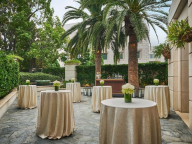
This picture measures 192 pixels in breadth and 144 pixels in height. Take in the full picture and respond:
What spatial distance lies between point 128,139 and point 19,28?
20.0 meters

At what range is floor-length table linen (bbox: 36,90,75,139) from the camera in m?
3.82

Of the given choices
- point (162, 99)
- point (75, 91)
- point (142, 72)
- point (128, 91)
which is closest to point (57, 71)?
point (75, 91)

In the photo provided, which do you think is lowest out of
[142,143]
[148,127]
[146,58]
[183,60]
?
[142,143]

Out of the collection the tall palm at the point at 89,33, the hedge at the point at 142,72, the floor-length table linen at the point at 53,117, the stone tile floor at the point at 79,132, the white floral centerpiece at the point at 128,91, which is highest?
the tall palm at the point at 89,33

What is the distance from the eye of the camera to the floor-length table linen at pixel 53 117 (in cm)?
382

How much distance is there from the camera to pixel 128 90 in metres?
2.94

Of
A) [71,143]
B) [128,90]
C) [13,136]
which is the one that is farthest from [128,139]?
[13,136]

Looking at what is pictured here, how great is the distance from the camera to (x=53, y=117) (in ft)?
12.7

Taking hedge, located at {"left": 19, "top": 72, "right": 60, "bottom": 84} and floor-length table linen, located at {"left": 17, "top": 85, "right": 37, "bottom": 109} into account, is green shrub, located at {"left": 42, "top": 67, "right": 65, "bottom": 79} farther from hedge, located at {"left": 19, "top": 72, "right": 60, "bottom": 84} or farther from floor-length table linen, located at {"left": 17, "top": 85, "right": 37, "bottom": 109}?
floor-length table linen, located at {"left": 17, "top": 85, "right": 37, "bottom": 109}

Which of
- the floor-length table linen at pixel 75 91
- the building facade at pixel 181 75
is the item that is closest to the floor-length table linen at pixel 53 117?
the building facade at pixel 181 75

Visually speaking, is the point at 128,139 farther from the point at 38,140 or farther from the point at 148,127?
the point at 38,140

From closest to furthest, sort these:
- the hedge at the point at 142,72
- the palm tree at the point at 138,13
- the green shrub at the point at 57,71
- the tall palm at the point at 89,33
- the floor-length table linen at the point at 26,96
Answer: the floor-length table linen at the point at 26,96 < the palm tree at the point at 138,13 < the tall palm at the point at 89,33 < the hedge at the point at 142,72 < the green shrub at the point at 57,71

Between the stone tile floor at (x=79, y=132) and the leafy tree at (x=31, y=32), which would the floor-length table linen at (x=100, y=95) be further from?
the leafy tree at (x=31, y=32)

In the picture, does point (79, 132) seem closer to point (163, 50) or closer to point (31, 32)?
point (163, 50)
